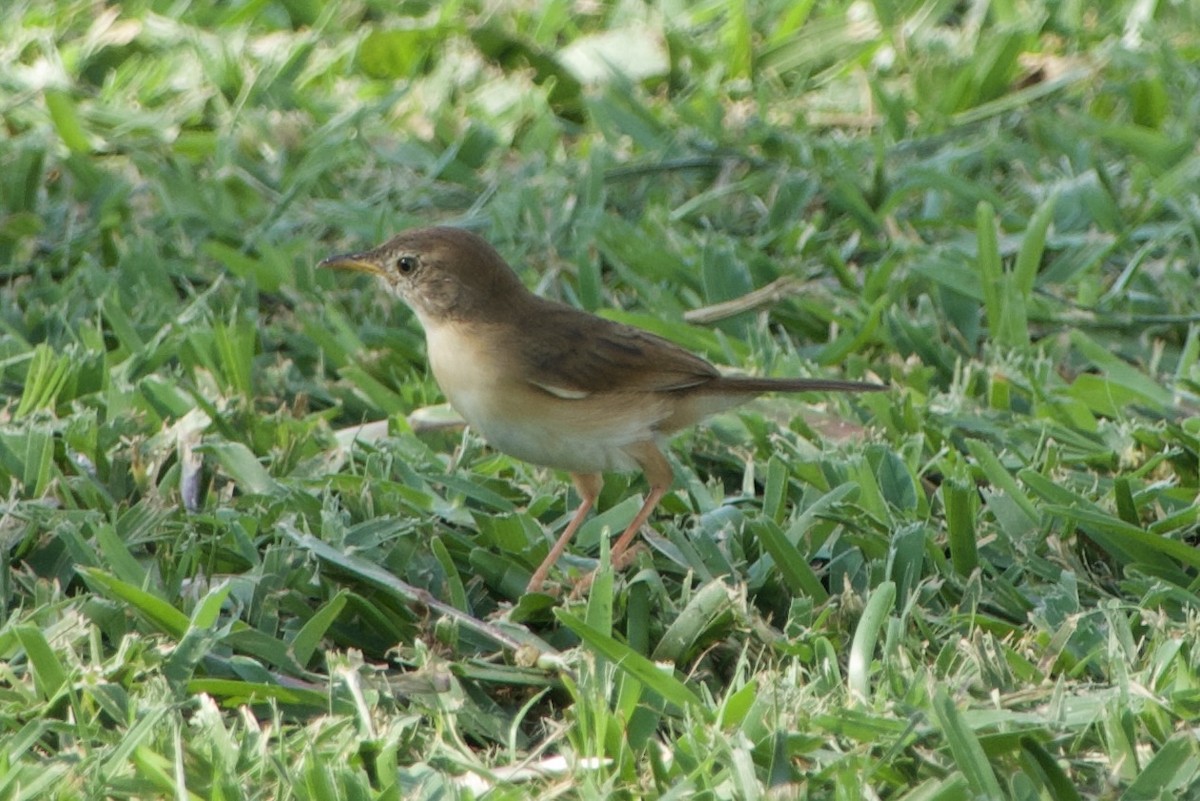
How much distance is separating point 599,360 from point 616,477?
56cm

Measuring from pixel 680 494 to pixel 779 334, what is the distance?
123 cm

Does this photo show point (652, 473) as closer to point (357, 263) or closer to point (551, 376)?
point (551, 376)

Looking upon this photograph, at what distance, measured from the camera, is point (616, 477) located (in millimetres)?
5246

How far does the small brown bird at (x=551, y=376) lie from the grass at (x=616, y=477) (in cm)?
19

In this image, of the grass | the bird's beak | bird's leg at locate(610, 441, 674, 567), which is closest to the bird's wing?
bird's leg at locate(610, 441, 674, 567)

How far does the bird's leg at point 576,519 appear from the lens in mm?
4426

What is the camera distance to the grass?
12.0ft

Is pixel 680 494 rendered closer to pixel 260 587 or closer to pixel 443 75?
pixel 260 587

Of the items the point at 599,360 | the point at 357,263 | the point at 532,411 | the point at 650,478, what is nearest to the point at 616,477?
the point at 650,478

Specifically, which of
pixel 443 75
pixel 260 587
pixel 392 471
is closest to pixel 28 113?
pixel 443 75

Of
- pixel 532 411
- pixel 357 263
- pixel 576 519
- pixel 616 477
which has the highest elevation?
pixel 357 263

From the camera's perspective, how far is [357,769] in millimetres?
3541

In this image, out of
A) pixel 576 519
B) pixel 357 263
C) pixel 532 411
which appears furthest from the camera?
pixel 357 263

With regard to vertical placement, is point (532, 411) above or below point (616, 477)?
above
